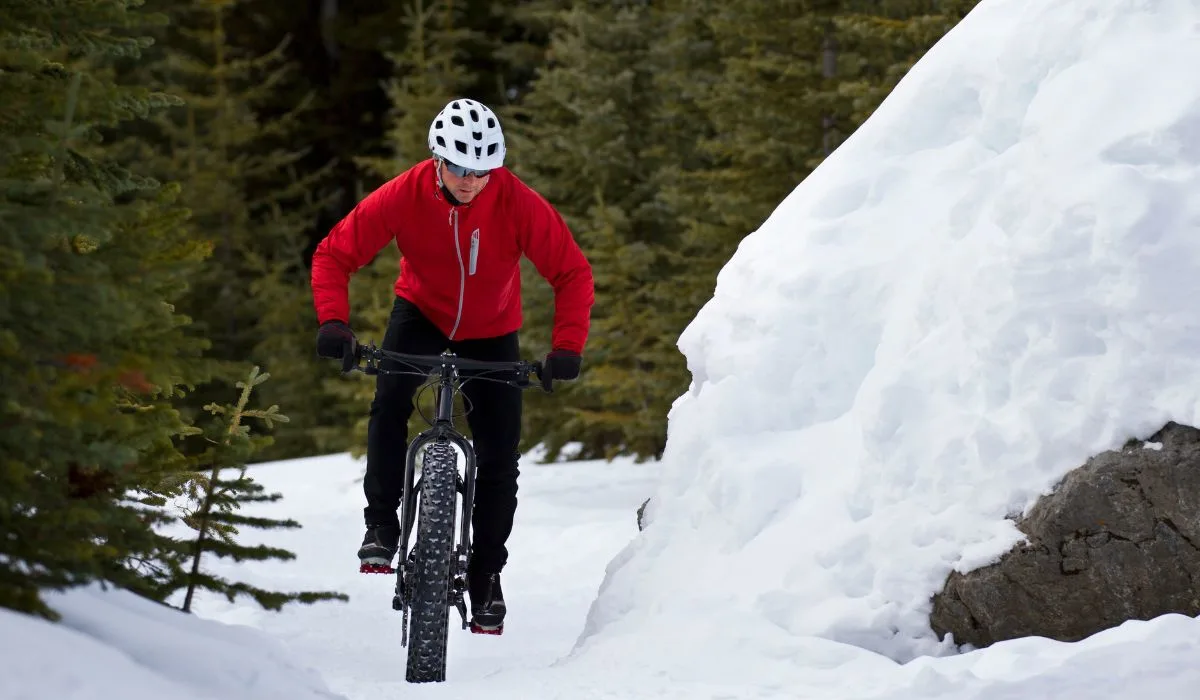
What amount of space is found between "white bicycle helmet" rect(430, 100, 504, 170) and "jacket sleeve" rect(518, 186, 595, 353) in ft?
1.23

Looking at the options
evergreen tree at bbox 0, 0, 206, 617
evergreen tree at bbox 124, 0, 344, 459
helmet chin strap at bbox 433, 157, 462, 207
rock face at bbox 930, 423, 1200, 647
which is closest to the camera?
evergreen tree at bbox 0, 0, 206, 617

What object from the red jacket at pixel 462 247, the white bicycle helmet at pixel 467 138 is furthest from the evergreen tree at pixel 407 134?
the white bicycle helmet at pixel 467 138

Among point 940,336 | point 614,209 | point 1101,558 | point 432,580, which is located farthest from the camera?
point 614,209

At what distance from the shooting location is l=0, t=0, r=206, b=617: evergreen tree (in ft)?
12.0

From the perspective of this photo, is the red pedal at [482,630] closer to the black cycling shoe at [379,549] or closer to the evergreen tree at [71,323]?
the black cycling shoe at [379,549]

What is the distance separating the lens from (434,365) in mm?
5867

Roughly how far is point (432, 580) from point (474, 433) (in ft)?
3.40

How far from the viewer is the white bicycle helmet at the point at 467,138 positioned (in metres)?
5.90

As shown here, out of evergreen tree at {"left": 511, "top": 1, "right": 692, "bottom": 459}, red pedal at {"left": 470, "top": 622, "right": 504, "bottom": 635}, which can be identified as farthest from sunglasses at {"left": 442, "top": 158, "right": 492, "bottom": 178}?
evergreen tree at {"left": 511, "top": 1, "right": 692, "bottom": 459}

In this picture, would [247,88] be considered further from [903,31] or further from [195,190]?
[903,31]

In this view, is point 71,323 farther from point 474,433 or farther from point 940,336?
point 940,336

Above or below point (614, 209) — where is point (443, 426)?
below

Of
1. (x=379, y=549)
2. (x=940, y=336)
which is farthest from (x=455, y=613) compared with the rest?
(x=940, y=336)

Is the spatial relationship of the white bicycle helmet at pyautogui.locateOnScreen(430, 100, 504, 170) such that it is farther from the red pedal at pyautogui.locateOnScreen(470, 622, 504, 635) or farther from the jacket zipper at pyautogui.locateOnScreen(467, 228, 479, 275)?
the red pedal at pyautogui.locateOnScreen(470, 622, 504, 635)
